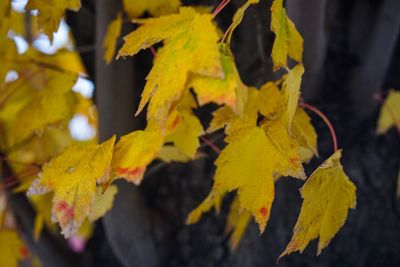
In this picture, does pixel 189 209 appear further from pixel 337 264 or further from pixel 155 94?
pixel 155 94

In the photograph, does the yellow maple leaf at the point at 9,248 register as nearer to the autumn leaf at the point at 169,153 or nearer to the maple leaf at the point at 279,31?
the autumn leaf at the point at 169,153

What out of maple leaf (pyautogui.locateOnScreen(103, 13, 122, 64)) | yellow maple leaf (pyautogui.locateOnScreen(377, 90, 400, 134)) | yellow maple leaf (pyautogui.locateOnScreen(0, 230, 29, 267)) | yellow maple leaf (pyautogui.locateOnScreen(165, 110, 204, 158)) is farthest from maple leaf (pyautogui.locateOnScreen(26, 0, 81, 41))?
yellow maple leaf (pyautogui.locateOnScreen(377, 90, 400, 134))

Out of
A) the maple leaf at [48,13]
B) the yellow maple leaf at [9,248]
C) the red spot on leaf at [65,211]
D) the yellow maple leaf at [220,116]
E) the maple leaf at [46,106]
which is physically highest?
the maple leaf at [48,13]

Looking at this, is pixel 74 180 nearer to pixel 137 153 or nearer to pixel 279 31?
pixel 137 153

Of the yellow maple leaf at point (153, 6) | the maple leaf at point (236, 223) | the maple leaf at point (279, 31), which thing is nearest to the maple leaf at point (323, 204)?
the maple leaf at point (279, 31)

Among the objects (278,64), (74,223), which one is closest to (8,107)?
(74,223)

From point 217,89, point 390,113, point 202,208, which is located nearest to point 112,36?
point 202,208
